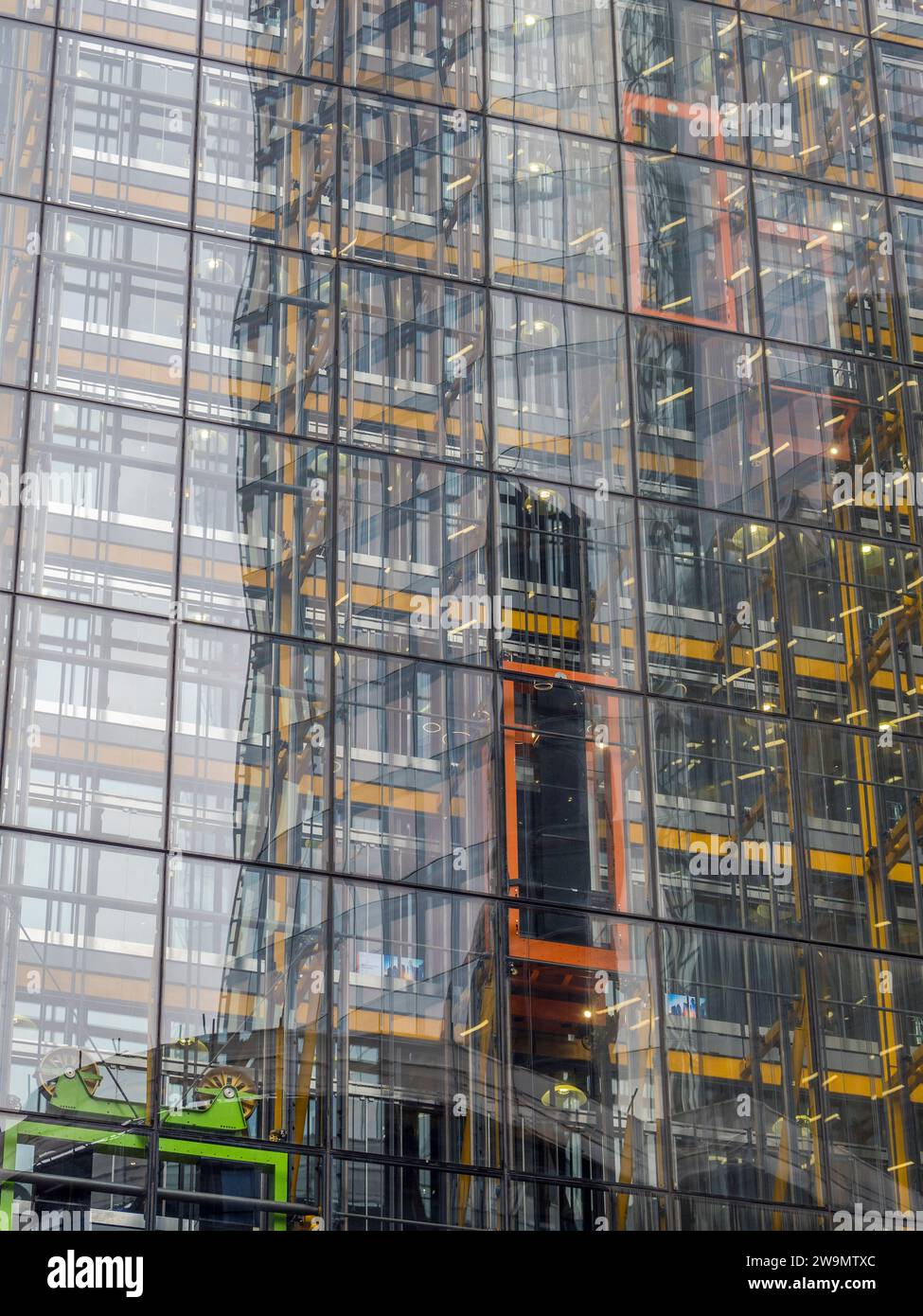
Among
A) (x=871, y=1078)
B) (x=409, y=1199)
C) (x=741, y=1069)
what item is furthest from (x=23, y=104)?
(x=871, y=1078)

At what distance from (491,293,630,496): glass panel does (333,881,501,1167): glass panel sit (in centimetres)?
411

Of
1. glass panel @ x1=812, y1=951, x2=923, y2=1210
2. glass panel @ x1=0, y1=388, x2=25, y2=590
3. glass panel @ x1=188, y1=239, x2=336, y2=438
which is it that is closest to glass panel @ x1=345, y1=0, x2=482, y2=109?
glass panel @ x1=188, y1=239, x2=336, y2=438

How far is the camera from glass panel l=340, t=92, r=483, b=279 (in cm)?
1983

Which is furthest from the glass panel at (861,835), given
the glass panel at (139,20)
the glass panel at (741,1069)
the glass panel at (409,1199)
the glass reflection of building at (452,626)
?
the glass panel at (139,20)

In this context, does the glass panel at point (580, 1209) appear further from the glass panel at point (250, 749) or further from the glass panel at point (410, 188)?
the glass panel at point (410, 188)

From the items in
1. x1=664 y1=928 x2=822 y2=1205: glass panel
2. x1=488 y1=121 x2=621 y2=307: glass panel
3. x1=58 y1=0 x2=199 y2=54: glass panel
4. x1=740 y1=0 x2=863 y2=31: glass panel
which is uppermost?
x1=740 y1=0 x2=863 y2=31: glass panel

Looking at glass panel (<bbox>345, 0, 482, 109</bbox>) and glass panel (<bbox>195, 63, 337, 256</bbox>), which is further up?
glass panel (<bbox>345, 0, 482, 109</bbox>)

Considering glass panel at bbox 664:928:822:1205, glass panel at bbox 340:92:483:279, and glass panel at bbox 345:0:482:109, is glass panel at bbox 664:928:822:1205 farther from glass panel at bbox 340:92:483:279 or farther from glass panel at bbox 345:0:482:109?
glass panel at bbox 345:0:482:109

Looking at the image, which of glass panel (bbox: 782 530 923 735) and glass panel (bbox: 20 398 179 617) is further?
glass panel (bbox: 782 530 923 735)

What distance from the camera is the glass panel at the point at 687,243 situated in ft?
67.8

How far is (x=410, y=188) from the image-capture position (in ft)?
65.8

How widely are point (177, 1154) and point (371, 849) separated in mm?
2870
